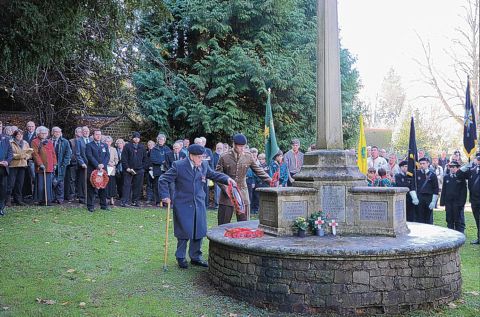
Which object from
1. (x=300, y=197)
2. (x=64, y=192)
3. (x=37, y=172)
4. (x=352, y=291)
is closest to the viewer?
(x=352, y=291)

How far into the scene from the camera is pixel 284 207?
702cm

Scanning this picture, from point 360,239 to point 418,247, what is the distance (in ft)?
2.87

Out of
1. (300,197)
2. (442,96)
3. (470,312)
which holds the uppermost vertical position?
(442,96)

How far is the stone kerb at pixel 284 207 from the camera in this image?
698 centimetres

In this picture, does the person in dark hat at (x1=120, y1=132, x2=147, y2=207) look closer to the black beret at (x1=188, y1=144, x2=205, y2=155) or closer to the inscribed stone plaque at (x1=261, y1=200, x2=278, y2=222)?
the black beret at (x1=188, y1=144, x2=205, y2=155)

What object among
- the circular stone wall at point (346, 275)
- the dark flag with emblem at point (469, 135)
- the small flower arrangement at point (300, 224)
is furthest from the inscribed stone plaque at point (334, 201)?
the dark flag with emblem at point (469, 135)

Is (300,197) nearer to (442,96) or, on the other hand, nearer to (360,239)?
(360,239)

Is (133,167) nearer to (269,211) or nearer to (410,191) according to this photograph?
(410,191)

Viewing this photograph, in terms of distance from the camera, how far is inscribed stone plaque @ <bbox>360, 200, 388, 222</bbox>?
6.98 m

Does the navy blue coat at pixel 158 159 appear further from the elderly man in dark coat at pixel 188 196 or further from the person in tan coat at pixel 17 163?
the elderly man in dark coat at pixel 188 196

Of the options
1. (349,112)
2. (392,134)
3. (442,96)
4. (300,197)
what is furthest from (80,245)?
(392,134)

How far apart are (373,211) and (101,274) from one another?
13.4 feet

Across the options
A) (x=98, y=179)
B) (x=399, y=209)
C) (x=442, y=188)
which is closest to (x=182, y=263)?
(x=399, y=209)

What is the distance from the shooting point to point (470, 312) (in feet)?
19.6
